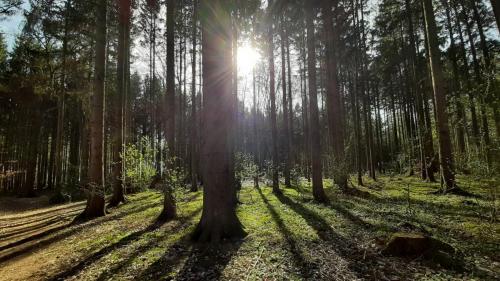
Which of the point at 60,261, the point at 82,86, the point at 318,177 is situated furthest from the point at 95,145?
the point at 82,86

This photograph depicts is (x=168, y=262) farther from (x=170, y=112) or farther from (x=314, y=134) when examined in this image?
(x=314, y=134)

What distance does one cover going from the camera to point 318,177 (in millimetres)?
10992

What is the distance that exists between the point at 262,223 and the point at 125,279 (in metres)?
3.88

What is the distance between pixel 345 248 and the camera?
17.5ft

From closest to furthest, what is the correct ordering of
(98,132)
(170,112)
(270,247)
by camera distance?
(270,247) < (170,112) < (98,132)

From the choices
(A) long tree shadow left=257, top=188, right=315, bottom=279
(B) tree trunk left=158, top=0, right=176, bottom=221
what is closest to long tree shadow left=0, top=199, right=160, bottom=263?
(B) tree trunk left=158, top=0, right=176, bottom=221

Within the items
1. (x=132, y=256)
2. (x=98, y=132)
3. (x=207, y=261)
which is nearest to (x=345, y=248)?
(x=207, y=261)

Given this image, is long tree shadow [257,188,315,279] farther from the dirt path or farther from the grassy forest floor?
the dirt path

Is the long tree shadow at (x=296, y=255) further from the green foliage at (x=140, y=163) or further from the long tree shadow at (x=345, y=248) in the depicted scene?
the green foliage at (x=140, y=163)

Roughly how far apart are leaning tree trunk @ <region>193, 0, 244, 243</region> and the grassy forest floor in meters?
0.50

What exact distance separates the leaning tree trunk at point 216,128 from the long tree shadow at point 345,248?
6.04 feet

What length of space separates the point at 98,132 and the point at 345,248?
26.8ft

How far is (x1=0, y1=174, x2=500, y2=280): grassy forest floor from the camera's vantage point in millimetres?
4293

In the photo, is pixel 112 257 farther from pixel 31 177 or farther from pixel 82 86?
pixel 31 177
